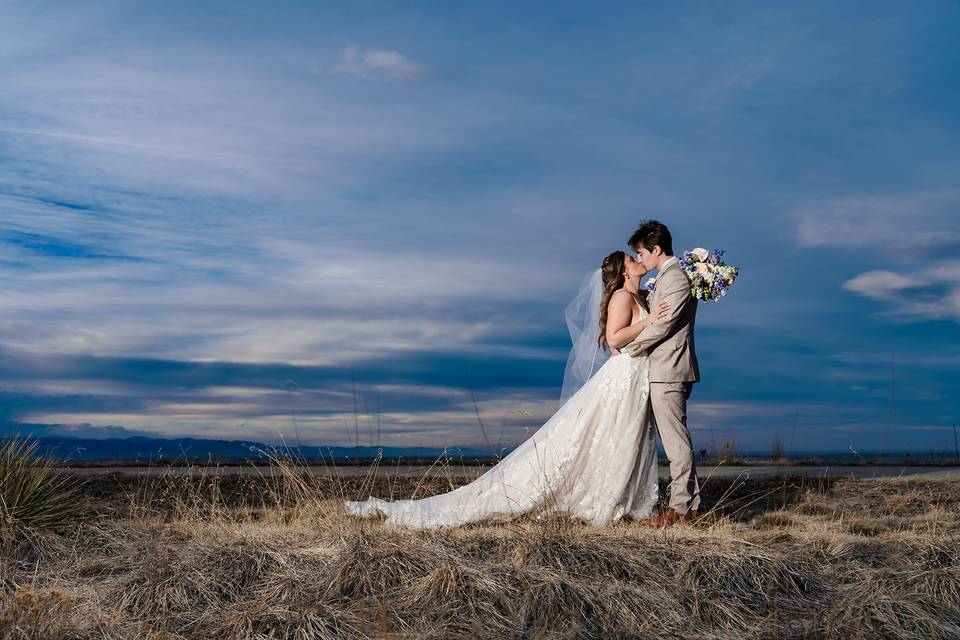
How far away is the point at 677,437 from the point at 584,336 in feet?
4.85

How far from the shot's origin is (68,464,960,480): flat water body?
1180 centimetres

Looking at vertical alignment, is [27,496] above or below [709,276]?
below

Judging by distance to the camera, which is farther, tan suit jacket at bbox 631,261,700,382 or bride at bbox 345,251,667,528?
bride at bbox 345,251,667,528

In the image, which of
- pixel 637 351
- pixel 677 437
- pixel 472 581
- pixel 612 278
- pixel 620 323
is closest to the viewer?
pixel 472 581

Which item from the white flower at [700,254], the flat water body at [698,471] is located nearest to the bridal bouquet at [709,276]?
the white flower at [700,254]

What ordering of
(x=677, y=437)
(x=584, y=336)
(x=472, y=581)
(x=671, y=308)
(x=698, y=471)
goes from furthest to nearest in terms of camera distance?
(x=698, y=471)
(x=584, y=336)
(x=677, y=437)
(x=671, y=308)
(x=472, y=581)

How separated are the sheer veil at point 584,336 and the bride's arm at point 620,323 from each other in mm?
391

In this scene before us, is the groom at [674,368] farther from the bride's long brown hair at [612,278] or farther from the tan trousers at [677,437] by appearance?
the bride's long brown hair at [612,278]

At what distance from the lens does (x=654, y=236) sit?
7.70 meters

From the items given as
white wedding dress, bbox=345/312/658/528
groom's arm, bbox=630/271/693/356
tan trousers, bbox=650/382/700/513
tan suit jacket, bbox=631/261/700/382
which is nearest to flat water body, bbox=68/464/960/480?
white wedding dress, bbox=345/312/658/528

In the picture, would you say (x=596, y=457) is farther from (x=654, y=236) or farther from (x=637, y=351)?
(x=654, y=236)

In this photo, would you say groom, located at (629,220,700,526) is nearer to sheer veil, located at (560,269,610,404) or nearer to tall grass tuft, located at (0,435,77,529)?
sheer veil, located at (560,269,610,404)

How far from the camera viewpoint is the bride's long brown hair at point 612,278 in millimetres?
8016

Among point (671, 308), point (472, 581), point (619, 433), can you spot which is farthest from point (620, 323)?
point (472, 581)
